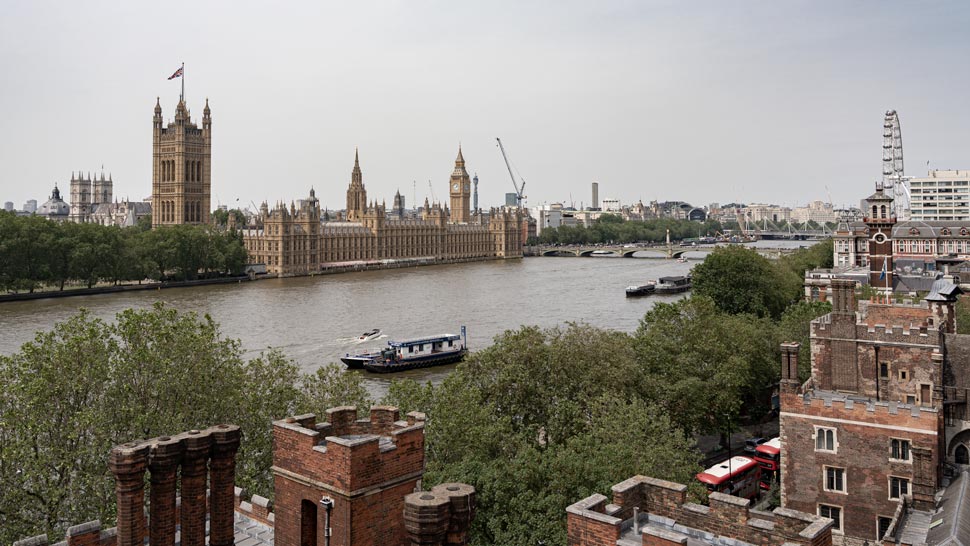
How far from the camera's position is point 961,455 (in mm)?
20359

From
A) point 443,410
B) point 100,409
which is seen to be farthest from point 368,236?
point 100,409

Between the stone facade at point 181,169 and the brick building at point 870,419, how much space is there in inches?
4853

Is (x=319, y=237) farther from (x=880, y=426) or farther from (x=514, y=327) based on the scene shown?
(x=880, y=426)

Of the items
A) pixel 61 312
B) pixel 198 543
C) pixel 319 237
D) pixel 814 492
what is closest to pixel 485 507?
pixel 198 543

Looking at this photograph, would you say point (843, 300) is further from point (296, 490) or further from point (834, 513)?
point (296, 490)

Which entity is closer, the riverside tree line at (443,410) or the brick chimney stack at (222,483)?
the brick chimney stack at (222,483)

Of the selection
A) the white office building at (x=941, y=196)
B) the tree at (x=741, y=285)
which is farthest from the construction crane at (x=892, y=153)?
the tree at (x=741, y=285)

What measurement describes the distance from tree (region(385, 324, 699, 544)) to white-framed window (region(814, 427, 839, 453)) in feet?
10.7

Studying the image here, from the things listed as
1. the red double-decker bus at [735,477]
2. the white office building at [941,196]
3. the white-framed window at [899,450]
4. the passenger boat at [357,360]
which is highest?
the white office building at [941,196]

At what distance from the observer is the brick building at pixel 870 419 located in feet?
62.1

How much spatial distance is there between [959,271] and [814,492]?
36.2m

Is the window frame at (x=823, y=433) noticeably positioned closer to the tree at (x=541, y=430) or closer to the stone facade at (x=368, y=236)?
the tree at (x=541, y=430)

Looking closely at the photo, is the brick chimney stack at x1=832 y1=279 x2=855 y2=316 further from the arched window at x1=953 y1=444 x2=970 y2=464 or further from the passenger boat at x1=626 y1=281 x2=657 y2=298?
the passenger boat at x1=626 y1=281 x2=657 y2=298

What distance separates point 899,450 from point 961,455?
2.65 m
